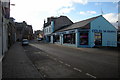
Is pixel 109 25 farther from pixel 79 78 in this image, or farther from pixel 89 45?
pixel 79 78

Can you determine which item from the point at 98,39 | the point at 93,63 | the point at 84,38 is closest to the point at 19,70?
the point at 93,63

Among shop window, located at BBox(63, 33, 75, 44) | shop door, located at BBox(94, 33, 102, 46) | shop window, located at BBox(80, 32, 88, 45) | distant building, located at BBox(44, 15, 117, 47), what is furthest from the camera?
shop window, located at BBox(63, 33, 75, 44)

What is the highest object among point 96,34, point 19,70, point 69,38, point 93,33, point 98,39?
point 93,33

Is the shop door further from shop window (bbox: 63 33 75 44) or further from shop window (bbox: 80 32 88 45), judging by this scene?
shop window (bbox: 63 33 75 44)

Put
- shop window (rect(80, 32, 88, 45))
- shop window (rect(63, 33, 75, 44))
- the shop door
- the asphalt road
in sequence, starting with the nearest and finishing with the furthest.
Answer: the asphalt road, shop window (rect(80, 32, 88, 45)), the shop door, shop window (rect(63, 33, 75, 44))

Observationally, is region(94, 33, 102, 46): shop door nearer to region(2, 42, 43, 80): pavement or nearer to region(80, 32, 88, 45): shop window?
region(80, 32, 88, 45): shop window

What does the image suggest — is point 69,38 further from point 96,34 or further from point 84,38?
point 96,34

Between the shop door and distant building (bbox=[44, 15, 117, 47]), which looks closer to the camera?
distant building (bbox=[44, 15, 117, 47])

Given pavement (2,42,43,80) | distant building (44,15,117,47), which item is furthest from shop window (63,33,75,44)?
pavement (2,42,43,80)

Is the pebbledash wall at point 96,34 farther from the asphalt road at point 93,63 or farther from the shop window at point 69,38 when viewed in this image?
the asphalt road at point 93,63

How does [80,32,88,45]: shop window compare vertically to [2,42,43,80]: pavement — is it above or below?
above

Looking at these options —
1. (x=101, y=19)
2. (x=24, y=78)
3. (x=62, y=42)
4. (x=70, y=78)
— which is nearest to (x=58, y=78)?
(x=70, y=78)

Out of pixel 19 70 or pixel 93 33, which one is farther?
pixel 93 33

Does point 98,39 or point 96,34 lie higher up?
point 96,34
